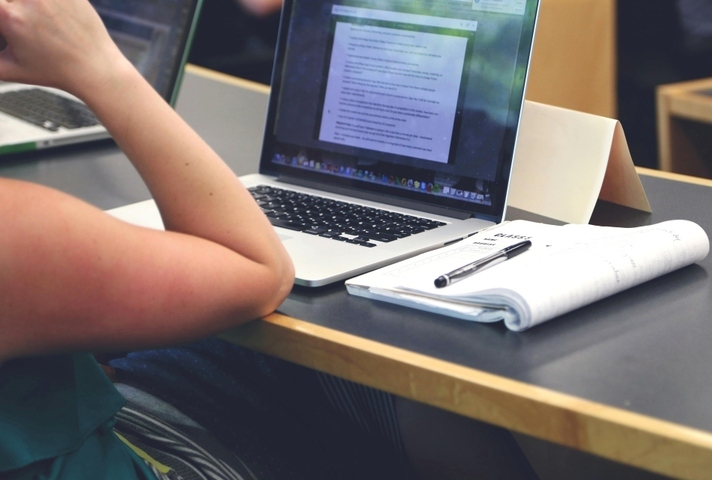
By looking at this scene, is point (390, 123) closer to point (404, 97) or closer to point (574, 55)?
point (404, 97)

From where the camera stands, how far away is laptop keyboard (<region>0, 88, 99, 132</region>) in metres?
1.38

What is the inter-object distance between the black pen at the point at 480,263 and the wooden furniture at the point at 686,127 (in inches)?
50.5

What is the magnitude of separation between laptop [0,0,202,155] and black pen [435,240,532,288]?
0.76 metres

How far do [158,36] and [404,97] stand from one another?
1.83 feet

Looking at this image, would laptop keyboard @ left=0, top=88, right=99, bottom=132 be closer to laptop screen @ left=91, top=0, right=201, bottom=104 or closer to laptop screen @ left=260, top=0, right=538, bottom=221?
laptop screen @ left=91, top=0, right=201, bottom=104

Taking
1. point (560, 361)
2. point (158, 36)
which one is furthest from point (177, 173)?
point (158, 36)

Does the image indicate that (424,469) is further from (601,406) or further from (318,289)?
(601,406)

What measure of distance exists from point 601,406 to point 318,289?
298 millimetres

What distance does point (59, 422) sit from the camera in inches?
25.9

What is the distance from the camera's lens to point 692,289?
78 centimetres

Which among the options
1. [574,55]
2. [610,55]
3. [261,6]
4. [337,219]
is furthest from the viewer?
[261,6]

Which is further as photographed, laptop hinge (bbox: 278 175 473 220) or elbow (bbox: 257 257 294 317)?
laptop hinge (bbox: 278 175 473 220)

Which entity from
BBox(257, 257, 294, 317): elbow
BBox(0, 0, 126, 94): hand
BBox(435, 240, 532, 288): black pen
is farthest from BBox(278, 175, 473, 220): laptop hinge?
BBox(0, 0, 126, 94): hand

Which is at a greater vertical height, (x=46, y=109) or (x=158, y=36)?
(x=158, y=36)
